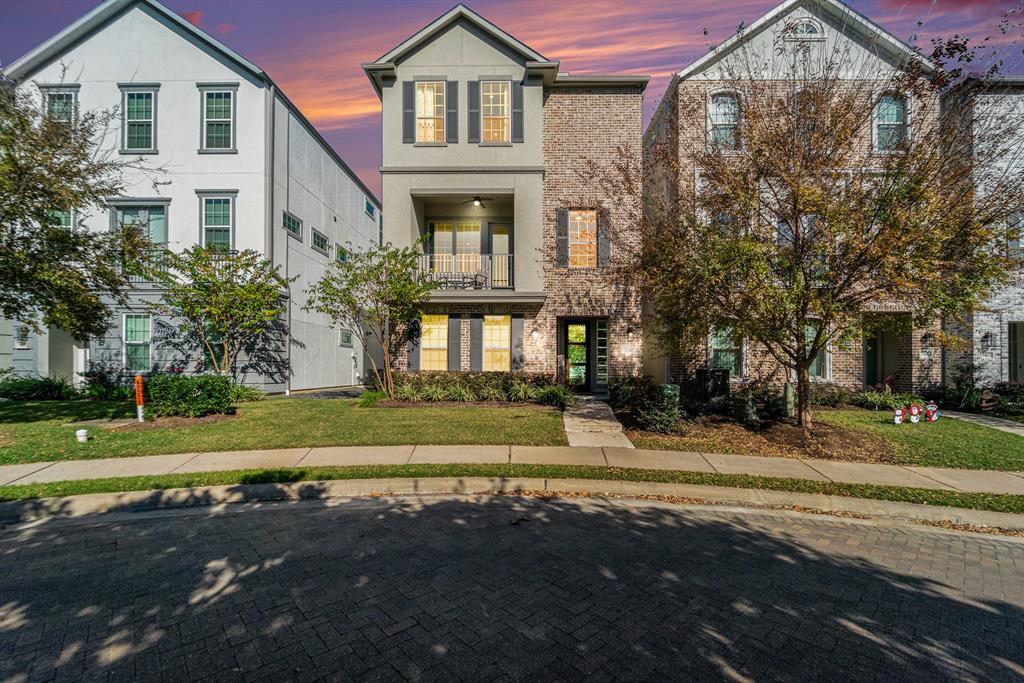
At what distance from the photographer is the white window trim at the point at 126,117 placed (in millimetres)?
16047

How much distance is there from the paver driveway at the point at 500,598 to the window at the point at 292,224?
14.1 m

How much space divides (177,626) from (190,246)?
16.5 m

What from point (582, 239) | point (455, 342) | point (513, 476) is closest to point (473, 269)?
point (455, 342)

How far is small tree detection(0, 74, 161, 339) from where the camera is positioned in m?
8.37

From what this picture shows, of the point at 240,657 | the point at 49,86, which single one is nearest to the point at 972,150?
the point at 240,657

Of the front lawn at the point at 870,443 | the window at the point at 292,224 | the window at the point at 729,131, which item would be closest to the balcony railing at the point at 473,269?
the window at the point at 292,224

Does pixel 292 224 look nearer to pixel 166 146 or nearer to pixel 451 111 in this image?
pixel 166 146

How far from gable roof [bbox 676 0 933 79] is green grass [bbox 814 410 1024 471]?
7111 millimetres

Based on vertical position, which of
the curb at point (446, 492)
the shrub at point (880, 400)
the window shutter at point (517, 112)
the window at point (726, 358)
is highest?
the window shutter at point (517, 112)

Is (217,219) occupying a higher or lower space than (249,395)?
higher

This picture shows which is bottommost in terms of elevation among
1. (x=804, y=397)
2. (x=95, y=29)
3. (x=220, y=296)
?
(x=804, y=397)

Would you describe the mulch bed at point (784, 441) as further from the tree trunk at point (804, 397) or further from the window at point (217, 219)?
the window at point (217, 219)

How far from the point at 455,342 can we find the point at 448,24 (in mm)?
10640

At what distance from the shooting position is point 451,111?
50.0 ft
